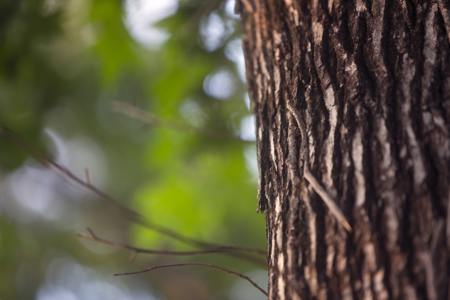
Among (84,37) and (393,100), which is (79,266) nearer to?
(84,37)

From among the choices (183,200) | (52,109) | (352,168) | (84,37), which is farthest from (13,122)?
(352,168)

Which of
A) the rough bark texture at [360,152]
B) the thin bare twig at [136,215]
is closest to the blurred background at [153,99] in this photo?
the thin bare twig at [136,215]

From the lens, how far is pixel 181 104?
355 cm

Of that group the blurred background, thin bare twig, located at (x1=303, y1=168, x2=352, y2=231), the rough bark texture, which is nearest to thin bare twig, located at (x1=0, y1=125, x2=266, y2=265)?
the blurred background

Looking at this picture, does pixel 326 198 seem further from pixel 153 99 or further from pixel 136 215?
pixel 153 99

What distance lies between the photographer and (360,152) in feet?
5.11

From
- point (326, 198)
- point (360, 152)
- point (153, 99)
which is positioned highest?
point (153, 99)

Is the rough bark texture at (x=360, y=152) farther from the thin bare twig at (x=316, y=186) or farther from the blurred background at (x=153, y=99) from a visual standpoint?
the blurred background at (x=153, y=99)

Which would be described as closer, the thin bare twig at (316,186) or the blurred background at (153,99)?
the thin bare twig at (316,186)

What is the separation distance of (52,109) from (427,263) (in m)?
2.88

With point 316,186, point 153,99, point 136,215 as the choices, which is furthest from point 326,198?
point 153,99

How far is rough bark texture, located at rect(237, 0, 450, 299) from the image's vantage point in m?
1.42

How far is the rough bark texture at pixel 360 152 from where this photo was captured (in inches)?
55.8

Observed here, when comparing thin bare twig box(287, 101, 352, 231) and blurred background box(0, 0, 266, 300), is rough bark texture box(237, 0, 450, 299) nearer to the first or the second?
thin bare twig box(287, 101, 352, 231)
